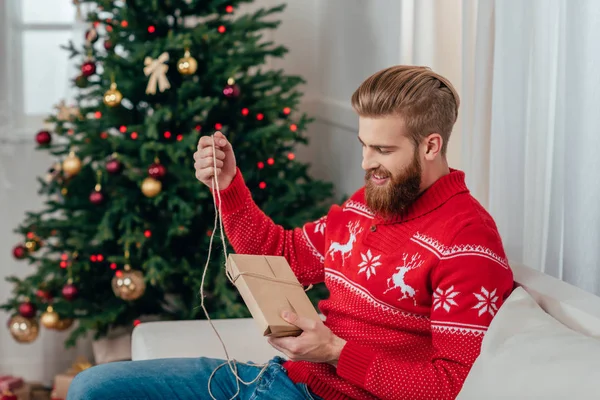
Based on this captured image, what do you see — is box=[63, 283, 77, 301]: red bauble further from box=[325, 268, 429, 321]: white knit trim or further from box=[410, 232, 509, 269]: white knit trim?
box=[410, 232, 509, 269]: white knit trim

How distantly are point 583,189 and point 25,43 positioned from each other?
245 cm

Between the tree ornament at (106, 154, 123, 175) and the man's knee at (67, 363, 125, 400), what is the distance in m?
1.03

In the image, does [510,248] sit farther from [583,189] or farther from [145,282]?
[145,282]

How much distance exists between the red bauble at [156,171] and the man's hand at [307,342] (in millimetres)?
1229

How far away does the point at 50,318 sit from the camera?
277cm

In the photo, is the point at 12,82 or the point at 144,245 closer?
the point at 144,245

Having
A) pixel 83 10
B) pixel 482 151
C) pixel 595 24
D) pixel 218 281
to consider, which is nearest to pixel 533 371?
pixel 595 24

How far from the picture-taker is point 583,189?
1758 mm

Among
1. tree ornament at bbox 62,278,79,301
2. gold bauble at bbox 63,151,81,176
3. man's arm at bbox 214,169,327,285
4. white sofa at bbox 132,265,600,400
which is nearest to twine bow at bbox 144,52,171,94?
gold bauble at bbox 63,151,81,176

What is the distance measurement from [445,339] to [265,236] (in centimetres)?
61

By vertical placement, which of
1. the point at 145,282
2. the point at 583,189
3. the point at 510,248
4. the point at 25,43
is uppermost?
the point at 25,43

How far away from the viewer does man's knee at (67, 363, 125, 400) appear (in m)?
1.64

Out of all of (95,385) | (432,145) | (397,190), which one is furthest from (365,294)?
(95,385)

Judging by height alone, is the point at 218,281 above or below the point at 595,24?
below
